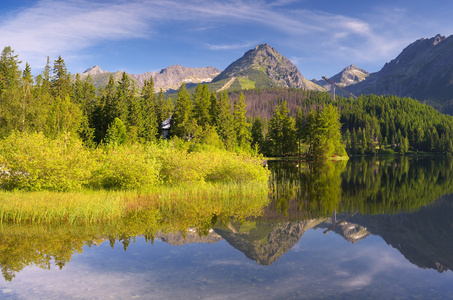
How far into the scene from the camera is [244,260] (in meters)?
14.2

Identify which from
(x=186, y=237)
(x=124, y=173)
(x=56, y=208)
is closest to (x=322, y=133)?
(x=124, y=173)

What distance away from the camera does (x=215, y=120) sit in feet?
257

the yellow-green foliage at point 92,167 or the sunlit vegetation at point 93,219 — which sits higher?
the yellow-green foliage at point 92,167

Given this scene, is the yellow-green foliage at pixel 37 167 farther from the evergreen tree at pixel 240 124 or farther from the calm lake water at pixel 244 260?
the evergreen tree at pixel 240 124

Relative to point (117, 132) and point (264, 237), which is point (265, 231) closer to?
point (264, 237)

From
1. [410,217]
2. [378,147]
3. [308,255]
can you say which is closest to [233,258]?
[308,255]

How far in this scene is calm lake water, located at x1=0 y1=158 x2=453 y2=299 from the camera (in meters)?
11.0

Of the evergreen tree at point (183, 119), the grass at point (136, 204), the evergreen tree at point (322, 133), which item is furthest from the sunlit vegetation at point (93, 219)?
the evergreen tree at point (322, 133)

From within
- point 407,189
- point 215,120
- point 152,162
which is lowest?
point 407,189

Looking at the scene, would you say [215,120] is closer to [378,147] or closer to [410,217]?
[410,217]

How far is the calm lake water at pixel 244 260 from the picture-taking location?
11012mm

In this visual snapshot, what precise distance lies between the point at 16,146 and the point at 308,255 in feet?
65.2

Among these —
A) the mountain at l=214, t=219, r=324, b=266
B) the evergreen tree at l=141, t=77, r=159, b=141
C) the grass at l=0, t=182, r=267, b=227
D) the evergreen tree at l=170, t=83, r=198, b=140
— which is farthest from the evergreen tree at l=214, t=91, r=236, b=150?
the mountain at l=214, t=219, r=324, b=266

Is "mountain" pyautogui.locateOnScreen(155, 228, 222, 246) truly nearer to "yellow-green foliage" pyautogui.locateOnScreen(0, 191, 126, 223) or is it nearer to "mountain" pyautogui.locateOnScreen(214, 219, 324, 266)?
"mountain" pyautogui.locateOnScreen(214, 219, 324, 266)
